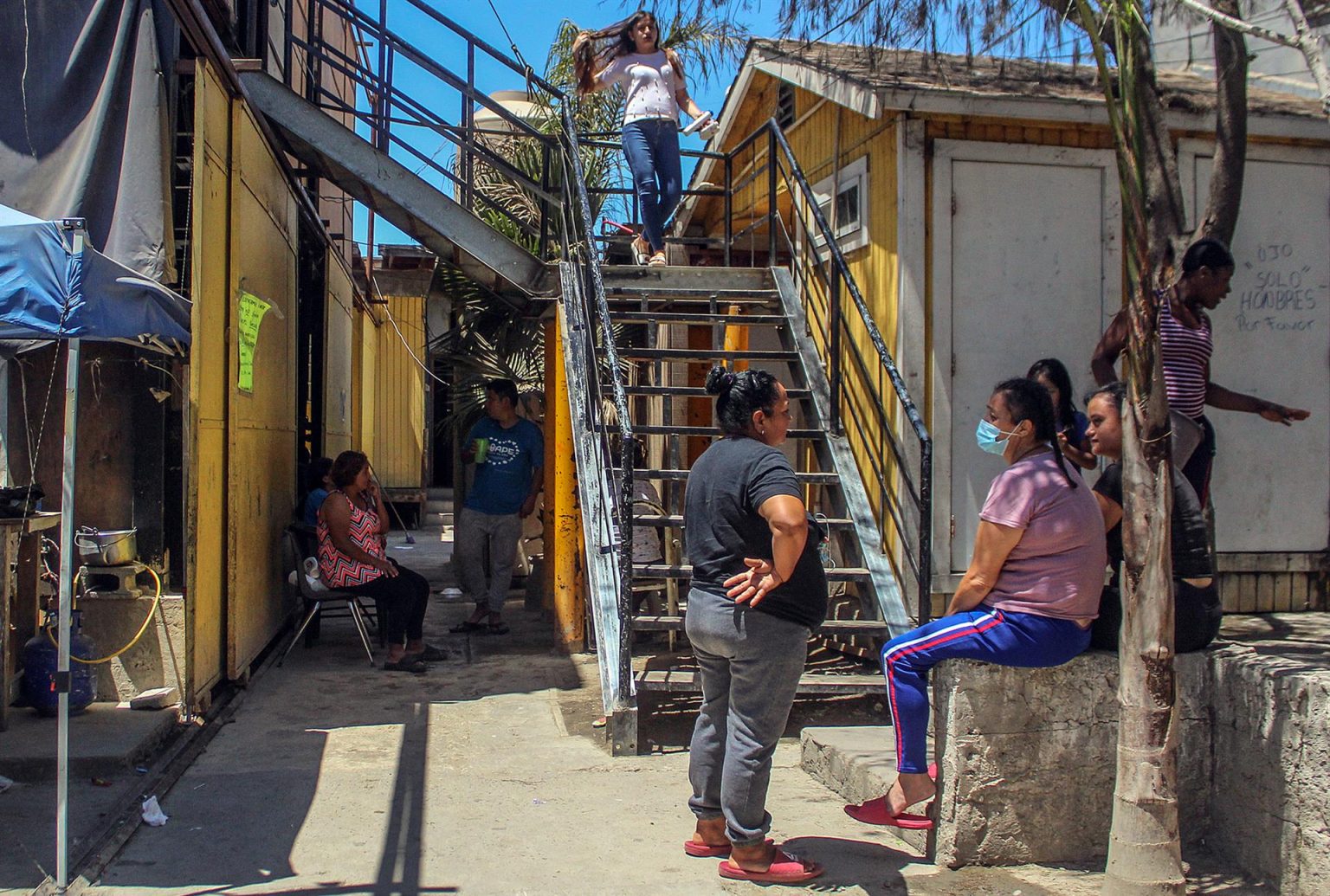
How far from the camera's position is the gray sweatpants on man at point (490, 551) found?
8305 mm

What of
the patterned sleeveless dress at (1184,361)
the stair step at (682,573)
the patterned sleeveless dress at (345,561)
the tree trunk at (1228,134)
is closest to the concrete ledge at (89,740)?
the patterned sleeveless dress at (345,561)

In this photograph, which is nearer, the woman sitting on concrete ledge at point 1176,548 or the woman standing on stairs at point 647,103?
the woman sitting on concrete ledge at point 1176,548

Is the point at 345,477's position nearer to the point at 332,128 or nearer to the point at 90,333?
the point at 332,128

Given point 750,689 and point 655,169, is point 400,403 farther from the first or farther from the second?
point 750,689

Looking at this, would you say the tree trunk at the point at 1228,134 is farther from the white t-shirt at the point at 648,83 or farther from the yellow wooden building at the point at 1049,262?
the white t-shirt at the point at 648,83

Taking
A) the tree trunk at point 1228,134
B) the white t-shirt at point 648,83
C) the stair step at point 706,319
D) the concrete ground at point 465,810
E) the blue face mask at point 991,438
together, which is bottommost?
the concrete ground at point 465,810

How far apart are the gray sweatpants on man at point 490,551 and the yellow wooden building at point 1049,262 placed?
107 inches

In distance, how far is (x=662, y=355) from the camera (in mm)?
7141

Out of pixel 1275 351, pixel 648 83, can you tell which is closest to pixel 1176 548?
pixel 1275 351

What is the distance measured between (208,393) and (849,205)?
4.21 m

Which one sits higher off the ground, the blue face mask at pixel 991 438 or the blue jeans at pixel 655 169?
the blue jeans at pixel 655 169

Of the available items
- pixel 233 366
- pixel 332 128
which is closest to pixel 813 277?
pixel 332 128

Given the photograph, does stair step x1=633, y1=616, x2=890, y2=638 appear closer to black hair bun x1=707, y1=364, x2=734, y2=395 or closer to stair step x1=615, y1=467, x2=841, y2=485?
stair step x1=615, y1=467, x2=841, y2=485

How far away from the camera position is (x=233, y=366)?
611 centimetres
